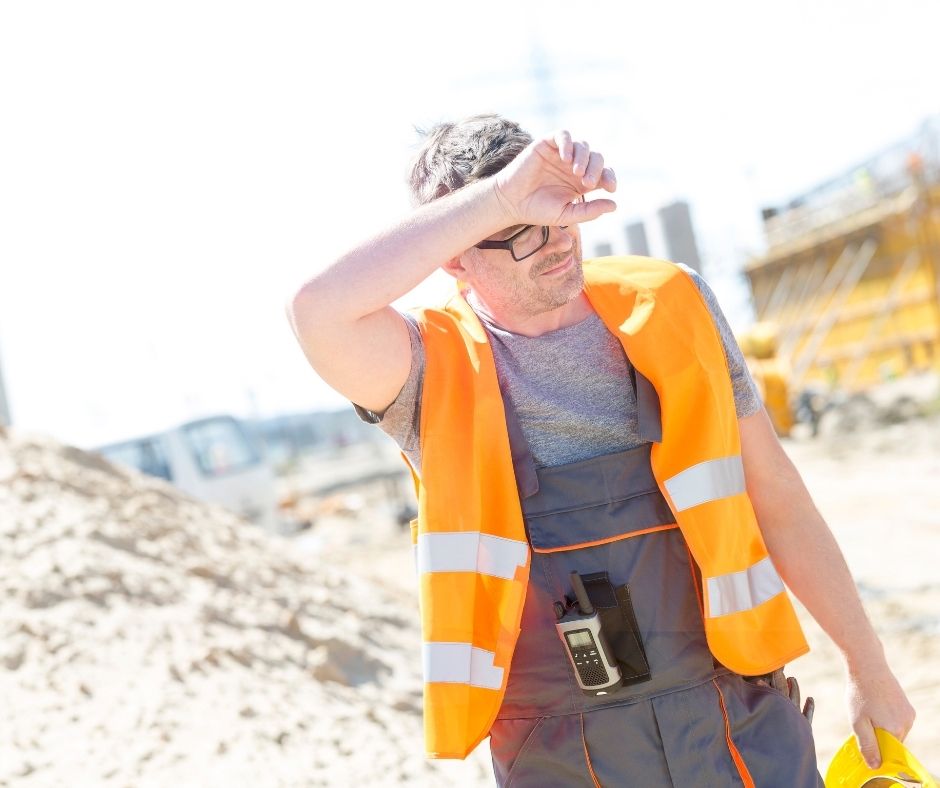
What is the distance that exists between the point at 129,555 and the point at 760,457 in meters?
4.44

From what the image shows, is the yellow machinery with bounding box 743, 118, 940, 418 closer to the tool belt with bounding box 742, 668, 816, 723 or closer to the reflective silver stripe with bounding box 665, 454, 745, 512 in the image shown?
the tool belt with bounding box 742, 668, 816, 723

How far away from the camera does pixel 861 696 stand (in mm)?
2053

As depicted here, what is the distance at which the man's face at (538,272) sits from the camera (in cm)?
186

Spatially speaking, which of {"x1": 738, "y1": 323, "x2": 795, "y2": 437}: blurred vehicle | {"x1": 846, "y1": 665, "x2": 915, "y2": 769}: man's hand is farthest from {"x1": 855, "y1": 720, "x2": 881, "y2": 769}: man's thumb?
{"x1": 738, "y1": 323, "x2": 795, "y2": 437}: blurred vehicle

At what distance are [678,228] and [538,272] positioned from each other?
6057 millimetres

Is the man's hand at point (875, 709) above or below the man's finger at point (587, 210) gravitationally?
below

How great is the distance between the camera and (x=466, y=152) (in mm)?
1904

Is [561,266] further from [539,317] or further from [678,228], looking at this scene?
[678,228]

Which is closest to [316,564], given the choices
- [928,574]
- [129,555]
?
[129,555]

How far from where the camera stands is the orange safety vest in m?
1.83

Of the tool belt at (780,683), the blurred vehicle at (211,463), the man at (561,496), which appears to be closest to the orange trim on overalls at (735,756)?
the man at (561,496)

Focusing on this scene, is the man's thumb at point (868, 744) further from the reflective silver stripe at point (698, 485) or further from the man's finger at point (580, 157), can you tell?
the man's finger at point (580, 157)

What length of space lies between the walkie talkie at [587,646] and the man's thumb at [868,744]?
613 mm

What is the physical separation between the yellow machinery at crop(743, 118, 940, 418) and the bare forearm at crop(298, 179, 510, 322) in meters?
17.6
